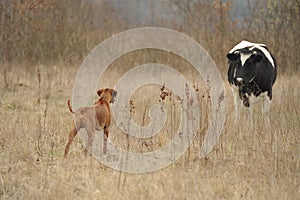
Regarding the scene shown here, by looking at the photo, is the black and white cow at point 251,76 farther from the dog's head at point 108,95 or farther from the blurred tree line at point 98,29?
the blurred tree line at point 98,29

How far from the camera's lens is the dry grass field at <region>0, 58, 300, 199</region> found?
4762 mm

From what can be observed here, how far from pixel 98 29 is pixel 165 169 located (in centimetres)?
1460

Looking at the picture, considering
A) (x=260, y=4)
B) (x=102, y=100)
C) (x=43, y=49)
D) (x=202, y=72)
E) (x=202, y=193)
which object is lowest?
(x=202, y=193)

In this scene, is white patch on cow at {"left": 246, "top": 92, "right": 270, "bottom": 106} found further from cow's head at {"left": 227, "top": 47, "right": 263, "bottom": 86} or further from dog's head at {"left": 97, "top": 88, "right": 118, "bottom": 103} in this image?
dog's head at {"left": 97, "top": 88, "right": 118, "bottom": 103}

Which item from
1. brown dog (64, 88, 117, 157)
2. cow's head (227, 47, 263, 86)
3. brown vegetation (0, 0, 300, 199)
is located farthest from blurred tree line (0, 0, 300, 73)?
brown dog (64, 88, 117, 157)

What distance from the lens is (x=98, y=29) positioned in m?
19.6

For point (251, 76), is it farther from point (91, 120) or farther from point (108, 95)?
point (91, 120)

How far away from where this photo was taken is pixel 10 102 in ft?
34.8

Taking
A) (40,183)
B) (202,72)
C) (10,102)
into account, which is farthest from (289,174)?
(202,72)

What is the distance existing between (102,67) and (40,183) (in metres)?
11.9

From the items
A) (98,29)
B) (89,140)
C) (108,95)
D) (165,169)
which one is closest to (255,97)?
(108,95)

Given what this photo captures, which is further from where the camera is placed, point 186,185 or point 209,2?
point 209,2

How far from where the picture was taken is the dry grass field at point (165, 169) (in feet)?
15.6

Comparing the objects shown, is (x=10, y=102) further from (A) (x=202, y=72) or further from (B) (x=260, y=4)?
(B) (x=260, y=4)
